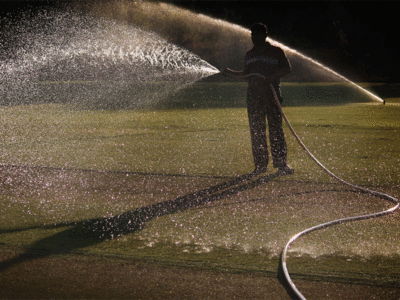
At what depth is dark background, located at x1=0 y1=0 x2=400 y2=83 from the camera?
104ft

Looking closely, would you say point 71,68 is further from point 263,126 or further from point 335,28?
point 263,126

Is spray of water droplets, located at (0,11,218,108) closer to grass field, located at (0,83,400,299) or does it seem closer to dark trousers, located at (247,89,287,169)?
grass field, located at (0,83,400,299)

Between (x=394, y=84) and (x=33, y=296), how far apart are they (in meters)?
29.2

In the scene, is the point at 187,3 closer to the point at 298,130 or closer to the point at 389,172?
the point at 298,130

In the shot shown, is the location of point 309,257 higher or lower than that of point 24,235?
higher

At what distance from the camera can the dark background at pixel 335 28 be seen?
104 feet

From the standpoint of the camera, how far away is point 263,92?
19.3 ft

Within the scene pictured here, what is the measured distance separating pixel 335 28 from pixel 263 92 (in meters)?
30.9

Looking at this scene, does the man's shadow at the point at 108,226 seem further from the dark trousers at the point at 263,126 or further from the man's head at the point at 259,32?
the man's head at the point at 259,32

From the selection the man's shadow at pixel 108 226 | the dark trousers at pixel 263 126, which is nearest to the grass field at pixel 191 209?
the man's shadow at pixel 108 226

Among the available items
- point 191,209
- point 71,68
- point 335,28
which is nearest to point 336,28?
point 335,28

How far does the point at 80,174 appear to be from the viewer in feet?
19.6

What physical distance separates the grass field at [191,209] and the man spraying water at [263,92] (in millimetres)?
311

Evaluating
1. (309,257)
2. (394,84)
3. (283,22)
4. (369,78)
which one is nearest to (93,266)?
(309,257)
